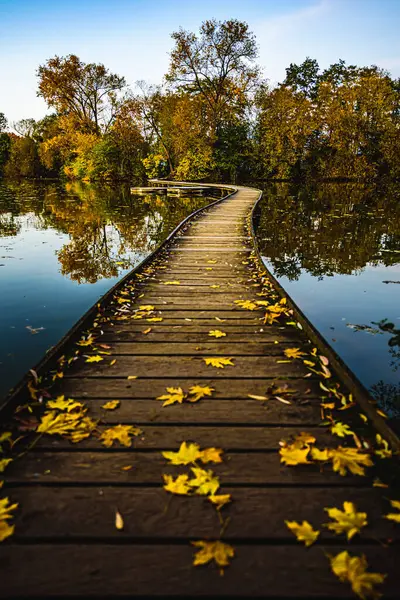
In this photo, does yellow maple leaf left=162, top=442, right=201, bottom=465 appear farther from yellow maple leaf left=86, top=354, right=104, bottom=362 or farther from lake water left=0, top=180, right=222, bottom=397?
lake water left=0, top=180, right=222, bottom=397

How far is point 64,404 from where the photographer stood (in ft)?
7.51

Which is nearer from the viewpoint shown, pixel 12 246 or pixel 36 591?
pixel 36 591

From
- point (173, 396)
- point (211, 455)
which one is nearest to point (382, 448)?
point (211, 455)

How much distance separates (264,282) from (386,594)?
4.21 meters

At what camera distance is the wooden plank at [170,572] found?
4.12ft

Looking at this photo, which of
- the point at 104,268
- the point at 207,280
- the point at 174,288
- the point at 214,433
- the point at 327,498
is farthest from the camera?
the point at 104,268

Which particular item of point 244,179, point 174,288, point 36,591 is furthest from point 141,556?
point 244,179

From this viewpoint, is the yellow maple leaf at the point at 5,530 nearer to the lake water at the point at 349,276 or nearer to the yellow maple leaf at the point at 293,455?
the yellow maple leaf at the point at 293,455

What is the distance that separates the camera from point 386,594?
1.24 m

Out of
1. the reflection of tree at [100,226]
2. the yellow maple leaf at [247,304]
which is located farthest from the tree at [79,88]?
the yellow maple leaf at [247,304]

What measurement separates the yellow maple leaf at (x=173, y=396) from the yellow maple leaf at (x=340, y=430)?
911 mm

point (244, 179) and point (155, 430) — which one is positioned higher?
point (244, 179)

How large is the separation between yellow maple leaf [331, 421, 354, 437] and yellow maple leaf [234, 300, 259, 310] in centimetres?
225

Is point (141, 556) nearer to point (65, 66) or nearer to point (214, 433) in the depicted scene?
point (214, 433)
